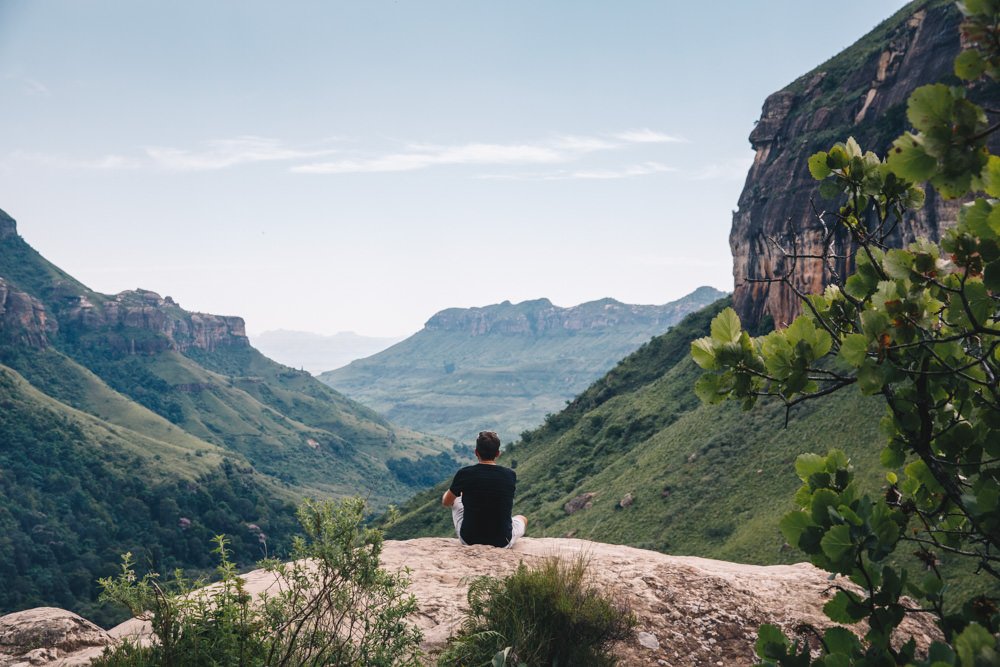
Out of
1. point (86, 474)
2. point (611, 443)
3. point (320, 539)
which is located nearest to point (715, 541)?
point (611, 443)

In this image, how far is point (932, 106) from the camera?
2.72 metres

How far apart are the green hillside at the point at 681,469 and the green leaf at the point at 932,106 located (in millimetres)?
26751

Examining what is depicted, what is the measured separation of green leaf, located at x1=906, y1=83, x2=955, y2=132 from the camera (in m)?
2.71

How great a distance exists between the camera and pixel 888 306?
10.3 feet

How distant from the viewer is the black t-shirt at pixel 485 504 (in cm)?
882

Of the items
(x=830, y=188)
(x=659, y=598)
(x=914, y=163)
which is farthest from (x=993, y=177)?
(x=659, y=598)

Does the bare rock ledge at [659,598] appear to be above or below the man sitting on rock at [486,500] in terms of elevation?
below

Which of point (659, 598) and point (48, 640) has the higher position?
point (48, 640)

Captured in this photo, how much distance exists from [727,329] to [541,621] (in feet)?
11.1

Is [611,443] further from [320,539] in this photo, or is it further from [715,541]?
[320,539]

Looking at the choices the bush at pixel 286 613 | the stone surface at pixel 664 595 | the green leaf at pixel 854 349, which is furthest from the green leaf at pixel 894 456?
the bush at pixel 286 613

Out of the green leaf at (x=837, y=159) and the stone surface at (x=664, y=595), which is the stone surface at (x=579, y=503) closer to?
the stone surface at (x=664, y=595)

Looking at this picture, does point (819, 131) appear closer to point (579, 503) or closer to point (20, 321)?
point (579, 503)

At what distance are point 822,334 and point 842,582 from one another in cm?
527
